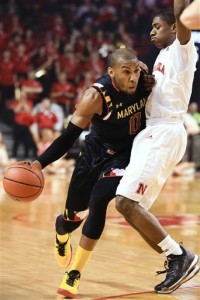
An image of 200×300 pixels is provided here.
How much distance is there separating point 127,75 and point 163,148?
0.60 metres

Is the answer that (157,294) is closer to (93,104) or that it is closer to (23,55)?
(93,104)

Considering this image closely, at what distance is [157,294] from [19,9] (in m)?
17.0

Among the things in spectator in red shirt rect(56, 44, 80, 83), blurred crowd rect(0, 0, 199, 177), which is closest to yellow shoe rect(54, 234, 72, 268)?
blurred crowd rect(0, 0, 199, 177)

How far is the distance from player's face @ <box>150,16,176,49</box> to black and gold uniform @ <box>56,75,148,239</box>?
1.32 feet

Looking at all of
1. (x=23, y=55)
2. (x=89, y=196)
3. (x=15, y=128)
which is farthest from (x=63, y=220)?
(x=23, y=55)

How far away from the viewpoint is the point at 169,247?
5.41 metres

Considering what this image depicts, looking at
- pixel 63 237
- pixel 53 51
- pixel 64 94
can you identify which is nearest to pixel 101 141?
pixel 63 237

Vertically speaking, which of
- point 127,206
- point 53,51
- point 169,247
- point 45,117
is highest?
point 127,206

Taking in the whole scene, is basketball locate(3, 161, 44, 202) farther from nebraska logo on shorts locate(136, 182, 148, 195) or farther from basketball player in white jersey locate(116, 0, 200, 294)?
nebraska logo on shorts locate(136, 182, 148, 195)

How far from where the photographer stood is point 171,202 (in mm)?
10984

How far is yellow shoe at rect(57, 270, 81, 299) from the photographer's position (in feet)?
17.0

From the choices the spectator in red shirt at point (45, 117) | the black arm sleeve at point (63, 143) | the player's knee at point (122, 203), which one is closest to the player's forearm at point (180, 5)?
the black arm sleeve at point (63, 143)

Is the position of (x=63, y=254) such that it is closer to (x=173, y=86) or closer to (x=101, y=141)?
(x=101, y=141)

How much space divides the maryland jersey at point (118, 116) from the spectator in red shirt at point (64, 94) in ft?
39.6
